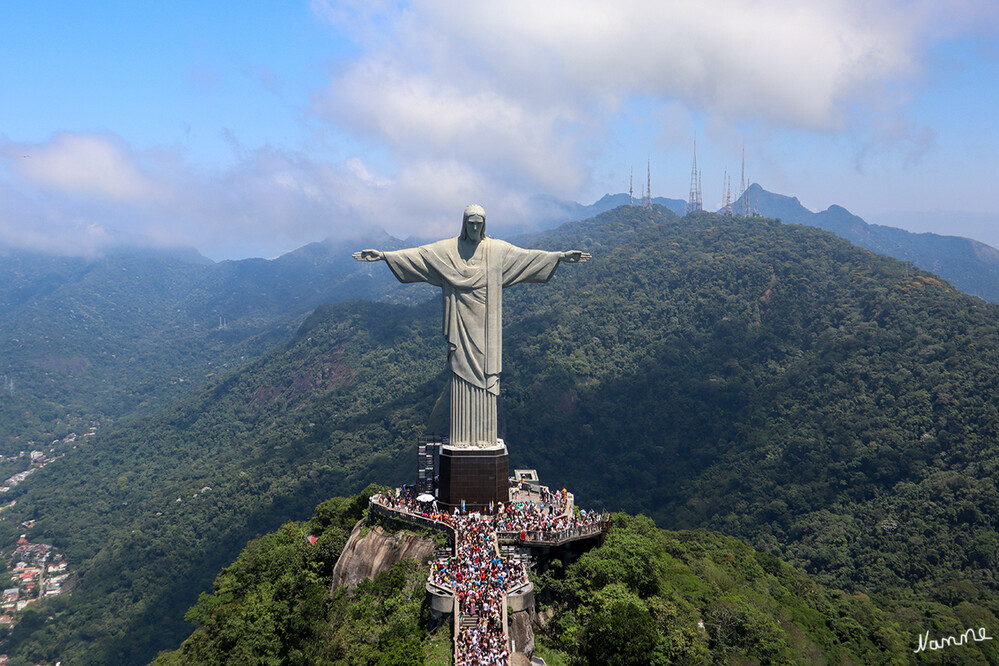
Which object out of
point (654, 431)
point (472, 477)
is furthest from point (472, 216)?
point (654, 431)

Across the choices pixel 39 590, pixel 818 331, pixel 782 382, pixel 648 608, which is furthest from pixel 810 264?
pixel 39 590

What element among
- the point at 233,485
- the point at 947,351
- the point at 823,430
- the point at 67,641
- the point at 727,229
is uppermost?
the point at 727,229

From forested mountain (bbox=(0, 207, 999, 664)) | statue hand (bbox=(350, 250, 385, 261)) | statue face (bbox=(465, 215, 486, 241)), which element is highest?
statue face (bbox=(465, 215, 486, 241))

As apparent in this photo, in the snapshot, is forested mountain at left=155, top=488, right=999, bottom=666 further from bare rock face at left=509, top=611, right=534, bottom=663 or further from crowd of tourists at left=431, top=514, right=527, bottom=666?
crowd of tourists at left=431, top=514, right=527, bottom=666

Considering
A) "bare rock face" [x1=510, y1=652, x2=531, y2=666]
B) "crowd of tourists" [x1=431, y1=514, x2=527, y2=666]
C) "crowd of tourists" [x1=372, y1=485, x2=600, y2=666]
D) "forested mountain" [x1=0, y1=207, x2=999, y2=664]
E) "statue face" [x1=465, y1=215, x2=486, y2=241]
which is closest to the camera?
"crowd of tourists" [x1=431, y1=514, x2=527, y2=666]

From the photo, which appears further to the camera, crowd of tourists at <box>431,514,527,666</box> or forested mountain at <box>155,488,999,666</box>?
forested mountain at <box>155,488,999,666</box>

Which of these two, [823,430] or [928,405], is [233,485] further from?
[928,405]

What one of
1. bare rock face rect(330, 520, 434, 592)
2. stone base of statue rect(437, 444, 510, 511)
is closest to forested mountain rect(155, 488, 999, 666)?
bare rock face rect(330, 520, 434, 592)
